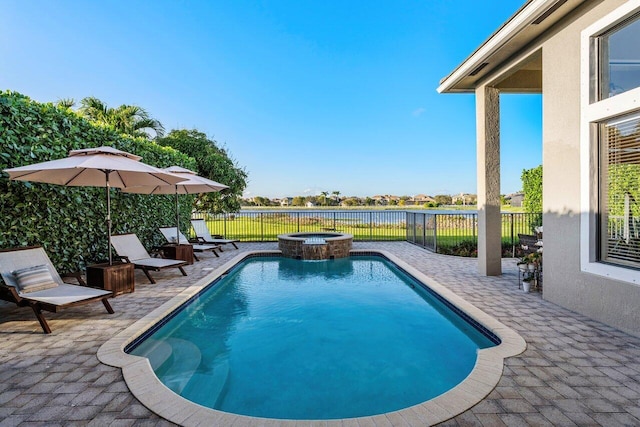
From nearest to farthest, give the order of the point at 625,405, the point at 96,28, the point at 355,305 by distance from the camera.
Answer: the point at 625,405
the point at 355,305
the point at 96,28

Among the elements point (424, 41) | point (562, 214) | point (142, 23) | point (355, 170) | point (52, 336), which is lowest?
point (52, 336)

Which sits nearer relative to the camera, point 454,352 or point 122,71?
point 454,352

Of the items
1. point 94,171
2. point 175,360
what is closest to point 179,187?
point 94,171

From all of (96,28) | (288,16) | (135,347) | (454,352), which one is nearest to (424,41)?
(288,16)

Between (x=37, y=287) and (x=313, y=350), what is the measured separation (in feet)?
13.3

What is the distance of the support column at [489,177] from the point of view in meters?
6.89

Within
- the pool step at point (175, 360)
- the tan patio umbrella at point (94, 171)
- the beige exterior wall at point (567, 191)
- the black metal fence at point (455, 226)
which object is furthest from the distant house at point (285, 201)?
the pool step at point (175, 360)

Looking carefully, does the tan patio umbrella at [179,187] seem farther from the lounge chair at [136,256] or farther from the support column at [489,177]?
the support column at [489,177]

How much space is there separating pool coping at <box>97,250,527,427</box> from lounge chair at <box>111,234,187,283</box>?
256 cm

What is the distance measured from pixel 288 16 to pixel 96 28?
8.14m

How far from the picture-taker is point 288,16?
15.7 meters

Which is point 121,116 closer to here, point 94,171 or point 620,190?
point 94,171

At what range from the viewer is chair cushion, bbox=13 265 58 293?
456 cm

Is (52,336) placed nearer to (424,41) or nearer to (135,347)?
(135,347)
